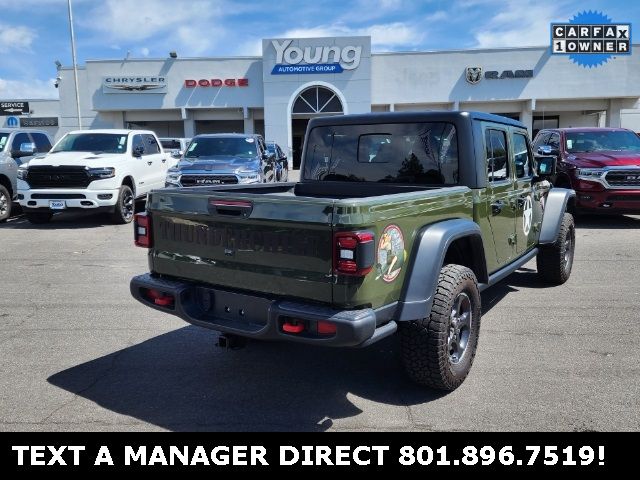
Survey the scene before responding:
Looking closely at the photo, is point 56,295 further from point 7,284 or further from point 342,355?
point 342,355

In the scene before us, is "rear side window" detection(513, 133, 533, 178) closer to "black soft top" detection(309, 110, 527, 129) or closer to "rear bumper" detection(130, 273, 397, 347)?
"black soft top" detection(309, 110, 527, 129)

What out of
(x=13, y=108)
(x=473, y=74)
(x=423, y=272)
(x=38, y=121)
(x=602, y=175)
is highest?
(x=13, y=108)

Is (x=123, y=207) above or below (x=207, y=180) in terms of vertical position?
below

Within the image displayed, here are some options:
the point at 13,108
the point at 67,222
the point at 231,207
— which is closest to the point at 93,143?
the point at 67,222

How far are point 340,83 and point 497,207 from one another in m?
30.4

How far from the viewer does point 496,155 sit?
15.8ft

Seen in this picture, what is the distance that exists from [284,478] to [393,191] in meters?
2.44

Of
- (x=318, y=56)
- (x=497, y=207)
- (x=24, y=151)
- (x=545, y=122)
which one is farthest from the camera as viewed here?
(x=545, y=122)

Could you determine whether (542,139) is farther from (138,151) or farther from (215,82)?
(215,82)

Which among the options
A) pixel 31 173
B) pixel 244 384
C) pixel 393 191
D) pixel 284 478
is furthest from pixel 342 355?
pixel 31 173

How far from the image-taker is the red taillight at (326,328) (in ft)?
10.0

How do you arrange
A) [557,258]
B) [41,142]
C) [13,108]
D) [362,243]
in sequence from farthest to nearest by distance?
[13,108] → [41,142] → [557,258] → [362,243]

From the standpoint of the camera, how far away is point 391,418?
3.48 metres

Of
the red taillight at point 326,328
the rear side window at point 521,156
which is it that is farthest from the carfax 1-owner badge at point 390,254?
the rear side window at point 521,156
